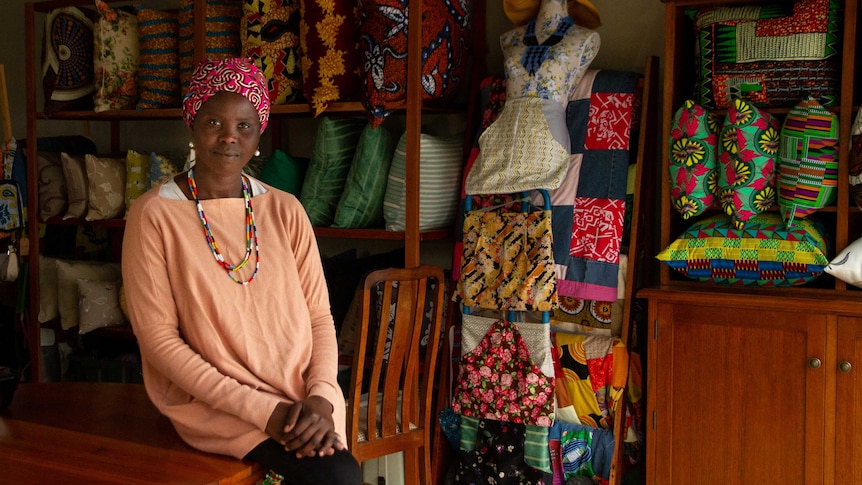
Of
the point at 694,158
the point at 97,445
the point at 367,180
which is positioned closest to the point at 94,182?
the point at 367,180

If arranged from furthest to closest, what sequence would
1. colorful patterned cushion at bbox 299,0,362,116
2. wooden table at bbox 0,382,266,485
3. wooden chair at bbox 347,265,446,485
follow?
1. colorful patterned cushion at bbox 299,0,362,116
2. wooden chair at bbox 347,265,446,485
3. wooden table at bbox 0,382,266,485

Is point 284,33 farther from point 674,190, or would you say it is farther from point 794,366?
point 794,366

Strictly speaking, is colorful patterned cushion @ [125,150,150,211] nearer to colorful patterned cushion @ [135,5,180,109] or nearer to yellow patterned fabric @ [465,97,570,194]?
colorful patterned cushion @ [135,5,180,109]

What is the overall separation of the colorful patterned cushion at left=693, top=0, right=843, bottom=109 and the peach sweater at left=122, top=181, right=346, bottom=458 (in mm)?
1556

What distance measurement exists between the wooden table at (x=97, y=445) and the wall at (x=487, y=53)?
6.19 feet

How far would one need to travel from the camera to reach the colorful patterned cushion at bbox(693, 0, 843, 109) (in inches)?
98.0

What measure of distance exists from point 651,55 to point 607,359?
1.12 meters

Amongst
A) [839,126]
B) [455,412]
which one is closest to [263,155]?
[455,412]

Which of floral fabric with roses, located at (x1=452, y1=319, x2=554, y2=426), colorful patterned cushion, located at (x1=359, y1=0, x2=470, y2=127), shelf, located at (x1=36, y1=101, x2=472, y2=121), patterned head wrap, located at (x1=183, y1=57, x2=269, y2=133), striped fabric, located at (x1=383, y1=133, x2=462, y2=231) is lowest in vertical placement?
floral fabric with roses, located at (x1=452, y1=319, x2=554, y2=426)

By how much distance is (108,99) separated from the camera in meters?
3.72

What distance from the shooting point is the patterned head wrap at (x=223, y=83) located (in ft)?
6.36

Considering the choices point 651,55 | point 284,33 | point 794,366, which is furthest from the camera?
point 284,33

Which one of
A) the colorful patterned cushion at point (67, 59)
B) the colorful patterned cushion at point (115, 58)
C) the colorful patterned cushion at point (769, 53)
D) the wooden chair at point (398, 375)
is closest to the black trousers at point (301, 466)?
the wooden chair at point (398, 375)

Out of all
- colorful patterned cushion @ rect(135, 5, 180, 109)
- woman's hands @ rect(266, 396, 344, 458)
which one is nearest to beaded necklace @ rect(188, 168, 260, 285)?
woman's hands @ rect(266, 396, 344, 458)
